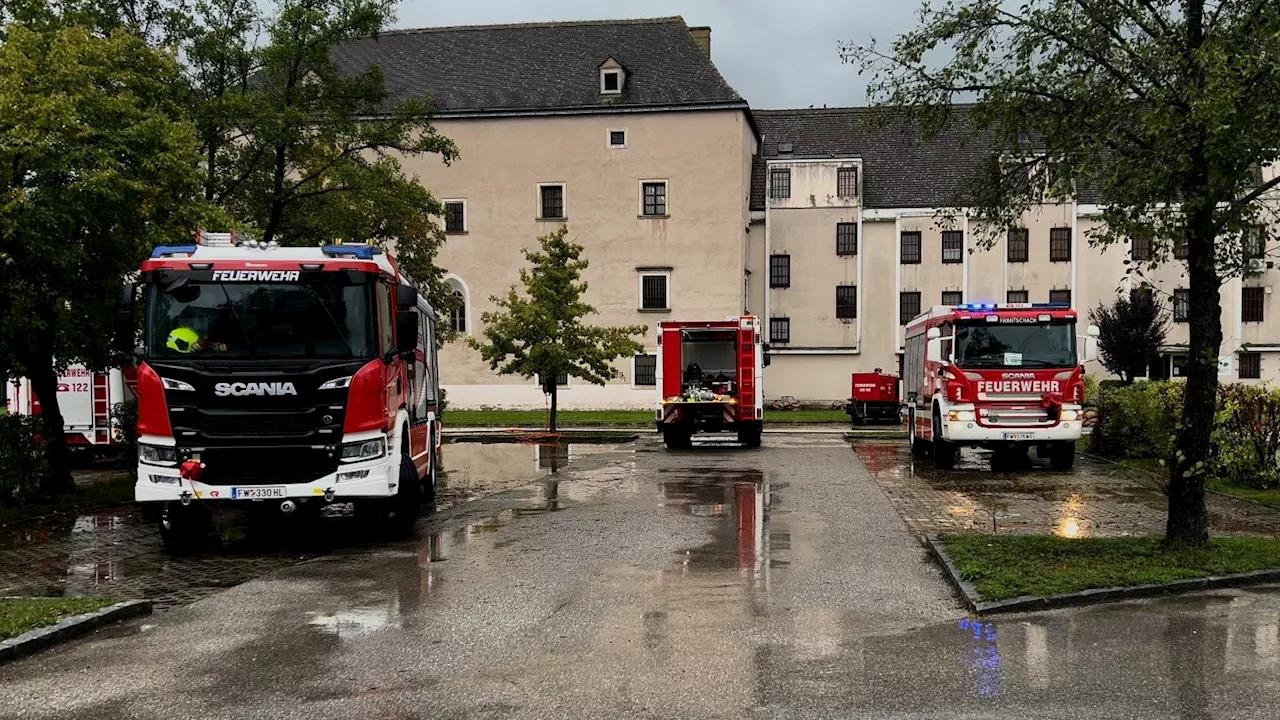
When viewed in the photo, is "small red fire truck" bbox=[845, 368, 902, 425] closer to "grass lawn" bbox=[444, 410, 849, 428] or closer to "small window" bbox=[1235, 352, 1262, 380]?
"grass lawn" bbox=[444, 410, 849, 428]

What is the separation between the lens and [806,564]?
9992mm

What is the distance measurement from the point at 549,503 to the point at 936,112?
298 inches

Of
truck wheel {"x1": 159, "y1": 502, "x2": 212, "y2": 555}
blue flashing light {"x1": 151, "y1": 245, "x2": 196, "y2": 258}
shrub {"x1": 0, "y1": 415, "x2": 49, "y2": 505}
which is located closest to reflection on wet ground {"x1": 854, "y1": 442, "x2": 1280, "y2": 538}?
truck wheel {"x1": 159, "y1": 502, "x2": 212, "y2": 555}

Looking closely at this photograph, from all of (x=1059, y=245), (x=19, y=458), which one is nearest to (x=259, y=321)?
(x=19, y=458)

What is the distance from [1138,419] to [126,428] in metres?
18.9

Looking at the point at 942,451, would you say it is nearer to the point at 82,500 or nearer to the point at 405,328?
the point at 405,328

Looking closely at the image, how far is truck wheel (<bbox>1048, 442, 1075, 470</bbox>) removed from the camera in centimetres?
1961

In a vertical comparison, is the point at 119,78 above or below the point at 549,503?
above

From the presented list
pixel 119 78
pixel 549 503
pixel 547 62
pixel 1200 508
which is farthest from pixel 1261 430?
pixel 547 62

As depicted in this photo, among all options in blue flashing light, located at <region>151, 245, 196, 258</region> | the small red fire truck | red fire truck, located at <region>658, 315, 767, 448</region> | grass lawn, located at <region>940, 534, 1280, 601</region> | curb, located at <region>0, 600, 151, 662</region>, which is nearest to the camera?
curb, located at <region>0, 600, 151, 662</region>

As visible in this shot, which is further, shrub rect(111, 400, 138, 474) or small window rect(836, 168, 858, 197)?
small window rect(836, 168, 858, 197)

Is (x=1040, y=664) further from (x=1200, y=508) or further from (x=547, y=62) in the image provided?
(x=547, y=62)

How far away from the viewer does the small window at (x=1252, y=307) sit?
47688mm

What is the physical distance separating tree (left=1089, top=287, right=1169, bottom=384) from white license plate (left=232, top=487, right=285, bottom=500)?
39382 millimetres
